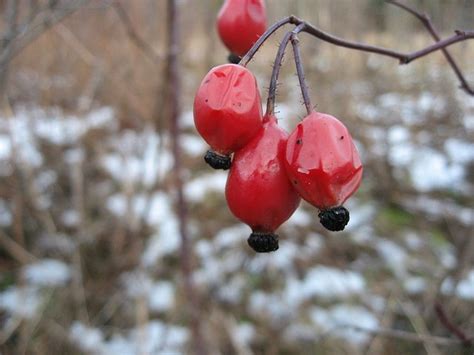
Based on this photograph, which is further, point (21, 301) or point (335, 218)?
point (21, 301)

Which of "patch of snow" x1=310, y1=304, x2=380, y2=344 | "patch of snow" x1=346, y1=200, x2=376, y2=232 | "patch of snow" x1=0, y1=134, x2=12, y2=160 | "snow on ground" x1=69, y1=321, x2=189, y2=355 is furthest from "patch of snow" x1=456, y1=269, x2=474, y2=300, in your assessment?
"patch of snow" x1=0, y1=134, x2=12, y2=160

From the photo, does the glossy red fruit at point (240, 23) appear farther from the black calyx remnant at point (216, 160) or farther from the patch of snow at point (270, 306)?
the patch of snow at point (270, 306)

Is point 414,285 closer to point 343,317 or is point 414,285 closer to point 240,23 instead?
point 343,317

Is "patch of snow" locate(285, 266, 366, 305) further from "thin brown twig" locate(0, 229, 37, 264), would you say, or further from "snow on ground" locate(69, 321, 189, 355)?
"thin brown twig" locate(0, 229, 37, 264)

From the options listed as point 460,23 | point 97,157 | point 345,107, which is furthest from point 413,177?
point 97,157

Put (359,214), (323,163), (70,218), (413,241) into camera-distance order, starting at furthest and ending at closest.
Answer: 1. (359,214)
2. (413,241)
3. (70,218)
4. (323,163)

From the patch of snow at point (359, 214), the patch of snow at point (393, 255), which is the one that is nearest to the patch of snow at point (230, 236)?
the patch of snow at point (359, 214)

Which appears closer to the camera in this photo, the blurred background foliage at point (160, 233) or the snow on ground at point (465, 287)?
the blurred background foliage at point (160, 233)

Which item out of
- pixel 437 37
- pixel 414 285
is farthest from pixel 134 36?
pixel 414 285
